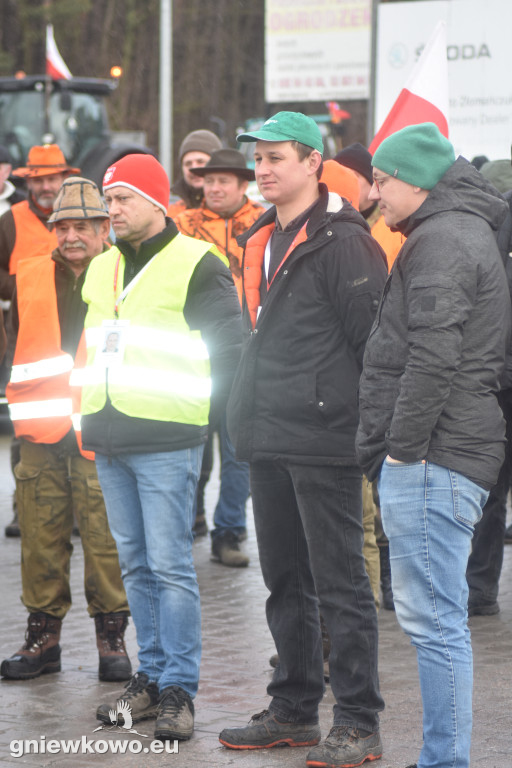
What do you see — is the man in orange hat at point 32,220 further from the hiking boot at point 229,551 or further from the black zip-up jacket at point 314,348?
the black zip-up jacket at point 314,348

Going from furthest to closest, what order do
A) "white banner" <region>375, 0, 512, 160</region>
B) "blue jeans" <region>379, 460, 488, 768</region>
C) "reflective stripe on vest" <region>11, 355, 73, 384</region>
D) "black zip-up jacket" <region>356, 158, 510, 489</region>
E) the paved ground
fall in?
"white banner" <region>375, 0, 512, 160</region> < "reflective stripe on vest" <region>11, 355, 73, 384</region> < the paved ground < "blue jeans" <region>379, 460, 488, 768</region> < "black zip-up jacket" <region>356, 158, 510, 489</region>

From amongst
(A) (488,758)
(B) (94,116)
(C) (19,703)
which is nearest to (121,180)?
(C) (19,703)

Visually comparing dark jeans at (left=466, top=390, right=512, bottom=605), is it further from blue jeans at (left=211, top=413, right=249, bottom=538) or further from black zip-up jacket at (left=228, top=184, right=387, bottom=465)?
black zip-up jacket at (left=228, top=184, right=387, bottom=465)

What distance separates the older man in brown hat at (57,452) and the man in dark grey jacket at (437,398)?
6.53 feet

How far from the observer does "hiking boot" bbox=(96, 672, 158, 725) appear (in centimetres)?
509

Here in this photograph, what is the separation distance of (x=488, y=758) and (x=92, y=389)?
6.46 feet

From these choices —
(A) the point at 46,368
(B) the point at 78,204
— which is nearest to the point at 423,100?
(B) the point at 78,204

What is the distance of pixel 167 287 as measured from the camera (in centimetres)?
507

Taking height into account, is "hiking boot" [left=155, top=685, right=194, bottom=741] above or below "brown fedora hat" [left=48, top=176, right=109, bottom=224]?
below

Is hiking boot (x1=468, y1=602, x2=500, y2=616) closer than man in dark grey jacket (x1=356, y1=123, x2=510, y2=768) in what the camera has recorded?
No

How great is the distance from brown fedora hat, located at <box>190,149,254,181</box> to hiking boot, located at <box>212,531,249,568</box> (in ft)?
7.26

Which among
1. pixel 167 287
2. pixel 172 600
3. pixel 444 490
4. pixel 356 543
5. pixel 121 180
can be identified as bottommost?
pixel 172 600

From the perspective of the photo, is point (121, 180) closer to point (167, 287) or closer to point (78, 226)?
point (167, 287)

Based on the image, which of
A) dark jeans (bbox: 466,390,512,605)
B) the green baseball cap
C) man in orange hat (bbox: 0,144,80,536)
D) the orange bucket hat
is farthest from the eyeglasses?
the orange bucket hat
